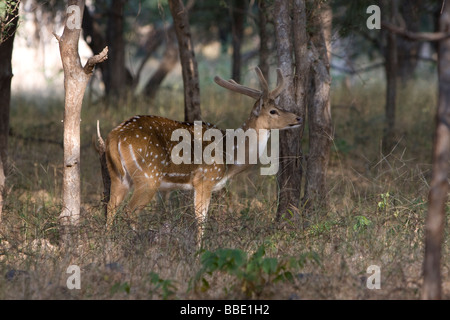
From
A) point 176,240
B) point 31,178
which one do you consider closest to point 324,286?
point 176,240

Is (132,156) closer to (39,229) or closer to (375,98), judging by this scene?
(39,229)

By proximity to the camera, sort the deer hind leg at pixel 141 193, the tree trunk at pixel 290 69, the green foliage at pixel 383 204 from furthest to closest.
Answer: the deer hind leg at pixel 141 193 < the tree trunk at pixel 290 69 < the green foliage at pixel 383 204

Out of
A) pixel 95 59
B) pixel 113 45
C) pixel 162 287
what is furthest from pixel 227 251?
pixel 113 45

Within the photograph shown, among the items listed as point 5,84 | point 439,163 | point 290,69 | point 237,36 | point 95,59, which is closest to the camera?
point 439,163

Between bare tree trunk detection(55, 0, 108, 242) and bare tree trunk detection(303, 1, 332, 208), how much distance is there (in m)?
2.45

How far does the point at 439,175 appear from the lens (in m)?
4.14

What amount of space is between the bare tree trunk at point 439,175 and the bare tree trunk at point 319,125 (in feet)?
9.35

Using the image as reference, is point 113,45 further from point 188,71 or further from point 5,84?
point 5,84

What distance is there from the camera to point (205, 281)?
15.1 feet

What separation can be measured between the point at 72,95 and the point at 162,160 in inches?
54.6

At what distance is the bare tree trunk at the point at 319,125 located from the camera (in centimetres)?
711

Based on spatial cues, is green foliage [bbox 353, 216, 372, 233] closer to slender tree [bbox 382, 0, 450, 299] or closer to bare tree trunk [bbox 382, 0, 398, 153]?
slender tree [bbox 382, 0, 450, 299]

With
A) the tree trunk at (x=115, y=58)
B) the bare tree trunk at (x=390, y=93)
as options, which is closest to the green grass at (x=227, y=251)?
the bare tree trunk at (x=390, y=93)

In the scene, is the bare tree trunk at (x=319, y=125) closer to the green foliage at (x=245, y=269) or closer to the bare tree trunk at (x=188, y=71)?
the bare tree trunk at (x=188, y=71)
